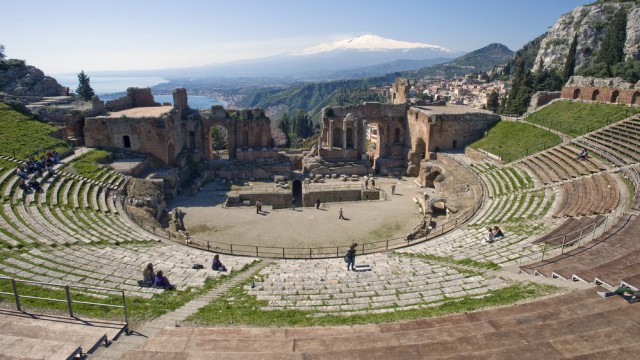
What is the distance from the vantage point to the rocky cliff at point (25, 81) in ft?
161

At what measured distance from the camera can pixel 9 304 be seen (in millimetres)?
10406

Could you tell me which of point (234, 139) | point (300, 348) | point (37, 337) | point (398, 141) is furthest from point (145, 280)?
point (398, 141)

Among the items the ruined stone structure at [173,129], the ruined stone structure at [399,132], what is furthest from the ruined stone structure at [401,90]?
the ruined stone structure at [173,129]

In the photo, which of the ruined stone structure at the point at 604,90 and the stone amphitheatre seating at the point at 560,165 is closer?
the stone amphitheatre seating at the point at 560,165

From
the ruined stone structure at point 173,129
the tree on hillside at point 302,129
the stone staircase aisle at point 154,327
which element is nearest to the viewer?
the stone staircase aisle at point 154,327

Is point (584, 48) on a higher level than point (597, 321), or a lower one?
higher

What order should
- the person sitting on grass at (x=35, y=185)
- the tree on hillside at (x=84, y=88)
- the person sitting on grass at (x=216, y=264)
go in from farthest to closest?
the tree on hillside at (x=84, y=88) → the person sitting on grass at (x=35, y=185) → the person sitting on grass at (x=216, y=264)

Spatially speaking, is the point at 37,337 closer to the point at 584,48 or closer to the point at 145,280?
the point at 145,280

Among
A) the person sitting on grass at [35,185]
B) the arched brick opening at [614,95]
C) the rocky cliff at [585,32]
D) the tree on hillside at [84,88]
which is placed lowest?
the person sitting on grass at [35,185]

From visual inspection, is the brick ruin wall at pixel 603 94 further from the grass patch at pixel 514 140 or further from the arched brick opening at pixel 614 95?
the grass patch at pixel 514 140

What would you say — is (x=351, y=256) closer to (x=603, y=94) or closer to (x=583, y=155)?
(x=583, y=155)

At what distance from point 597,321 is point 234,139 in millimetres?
36529

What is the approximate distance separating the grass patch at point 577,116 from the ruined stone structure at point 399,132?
4651 millimetres

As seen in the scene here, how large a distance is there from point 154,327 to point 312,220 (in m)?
17.9
